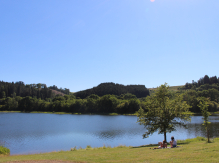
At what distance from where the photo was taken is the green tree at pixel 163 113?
25.1 meters

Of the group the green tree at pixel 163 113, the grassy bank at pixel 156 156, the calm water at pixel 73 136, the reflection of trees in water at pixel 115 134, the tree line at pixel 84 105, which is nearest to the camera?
the grassy bank at pixel 156 156

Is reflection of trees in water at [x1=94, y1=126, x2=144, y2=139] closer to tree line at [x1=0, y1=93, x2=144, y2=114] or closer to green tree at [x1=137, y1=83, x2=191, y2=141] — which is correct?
green tree at [x1=137, y1=83, x2=191, y2=141]

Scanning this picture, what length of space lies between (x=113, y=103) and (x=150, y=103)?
99.6m

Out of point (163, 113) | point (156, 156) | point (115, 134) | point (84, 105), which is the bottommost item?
point (115, 134)

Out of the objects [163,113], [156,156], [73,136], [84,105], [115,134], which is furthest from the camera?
[84,105]

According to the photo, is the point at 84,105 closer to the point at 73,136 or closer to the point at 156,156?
the point at 73,136

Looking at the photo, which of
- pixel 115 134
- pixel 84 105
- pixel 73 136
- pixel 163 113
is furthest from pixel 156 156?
pixel 84 105

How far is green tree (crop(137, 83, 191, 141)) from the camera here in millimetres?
25094

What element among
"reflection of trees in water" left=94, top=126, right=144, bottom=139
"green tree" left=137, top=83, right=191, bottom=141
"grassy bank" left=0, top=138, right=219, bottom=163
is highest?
"green tree" left=137, top=83, right=191, bottom=141

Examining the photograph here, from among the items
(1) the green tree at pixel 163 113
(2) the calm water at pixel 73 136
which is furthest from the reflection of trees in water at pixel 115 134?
(1) the green tree at pixel 163 113

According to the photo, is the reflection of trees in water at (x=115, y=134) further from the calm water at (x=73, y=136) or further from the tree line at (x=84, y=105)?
the tree line at (x=84, y=105)

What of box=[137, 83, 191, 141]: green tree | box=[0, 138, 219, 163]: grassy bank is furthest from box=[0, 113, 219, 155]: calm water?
box=[0, 138, 219, 163]: grassy bank

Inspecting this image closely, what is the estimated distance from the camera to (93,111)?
13188cm

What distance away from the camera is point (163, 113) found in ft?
82.7
